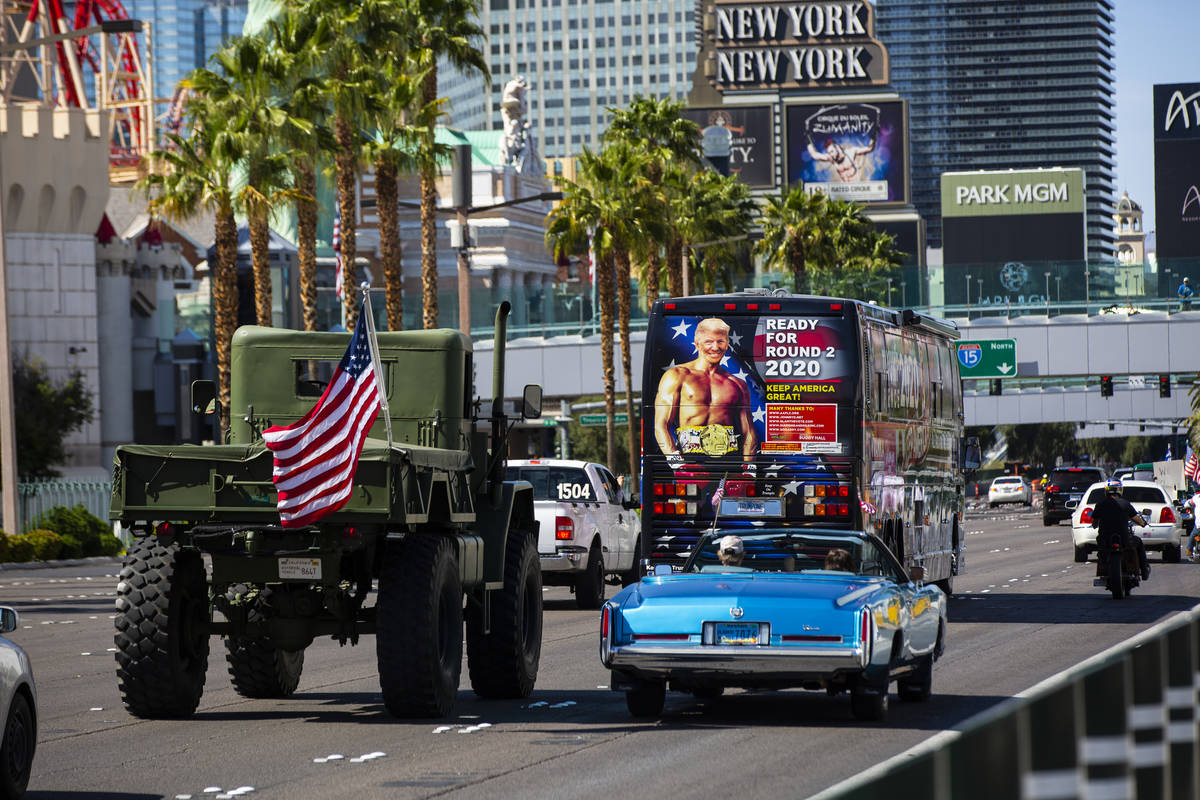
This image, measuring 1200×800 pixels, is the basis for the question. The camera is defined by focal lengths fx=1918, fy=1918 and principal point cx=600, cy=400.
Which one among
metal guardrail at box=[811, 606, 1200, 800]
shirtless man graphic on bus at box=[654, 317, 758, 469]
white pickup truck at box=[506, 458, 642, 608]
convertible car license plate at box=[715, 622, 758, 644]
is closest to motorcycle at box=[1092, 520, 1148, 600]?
white pickup truck at box=[506, 458, 642, 608]

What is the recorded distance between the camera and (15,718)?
9.58 meters

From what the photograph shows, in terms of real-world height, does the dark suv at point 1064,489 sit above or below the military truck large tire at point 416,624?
below

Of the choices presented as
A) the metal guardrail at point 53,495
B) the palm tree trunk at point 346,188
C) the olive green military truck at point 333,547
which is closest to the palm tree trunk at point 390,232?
the palm tree trunk at point 346,188

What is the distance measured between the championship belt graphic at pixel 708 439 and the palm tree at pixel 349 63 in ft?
70.2

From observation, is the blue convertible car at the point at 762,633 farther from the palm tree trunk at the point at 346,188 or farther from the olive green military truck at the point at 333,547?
the palm tree trunk at the point at 346,188

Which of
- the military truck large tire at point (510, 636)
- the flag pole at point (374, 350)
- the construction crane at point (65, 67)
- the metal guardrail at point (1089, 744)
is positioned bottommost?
the military truck large tire at point (510, 636)

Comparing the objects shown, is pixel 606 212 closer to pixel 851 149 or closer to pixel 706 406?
pixel 706 406

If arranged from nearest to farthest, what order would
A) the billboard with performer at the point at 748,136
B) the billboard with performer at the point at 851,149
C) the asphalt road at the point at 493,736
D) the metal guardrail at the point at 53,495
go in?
the asphalt road at the point at 493,736, the metal guardrail at the point at 53,495, the billboard with performer at the point at 851,149, the billboard with performer at the point at 748,136

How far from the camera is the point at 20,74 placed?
89688 mm

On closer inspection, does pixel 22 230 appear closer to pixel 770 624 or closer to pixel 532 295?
pixel 532 295

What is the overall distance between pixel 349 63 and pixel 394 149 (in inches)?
91.7

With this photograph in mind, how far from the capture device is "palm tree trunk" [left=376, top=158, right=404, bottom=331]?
140 ft

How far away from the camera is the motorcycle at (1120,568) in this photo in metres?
26.5

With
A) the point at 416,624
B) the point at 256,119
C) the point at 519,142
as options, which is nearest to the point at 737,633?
the point at 416,624
